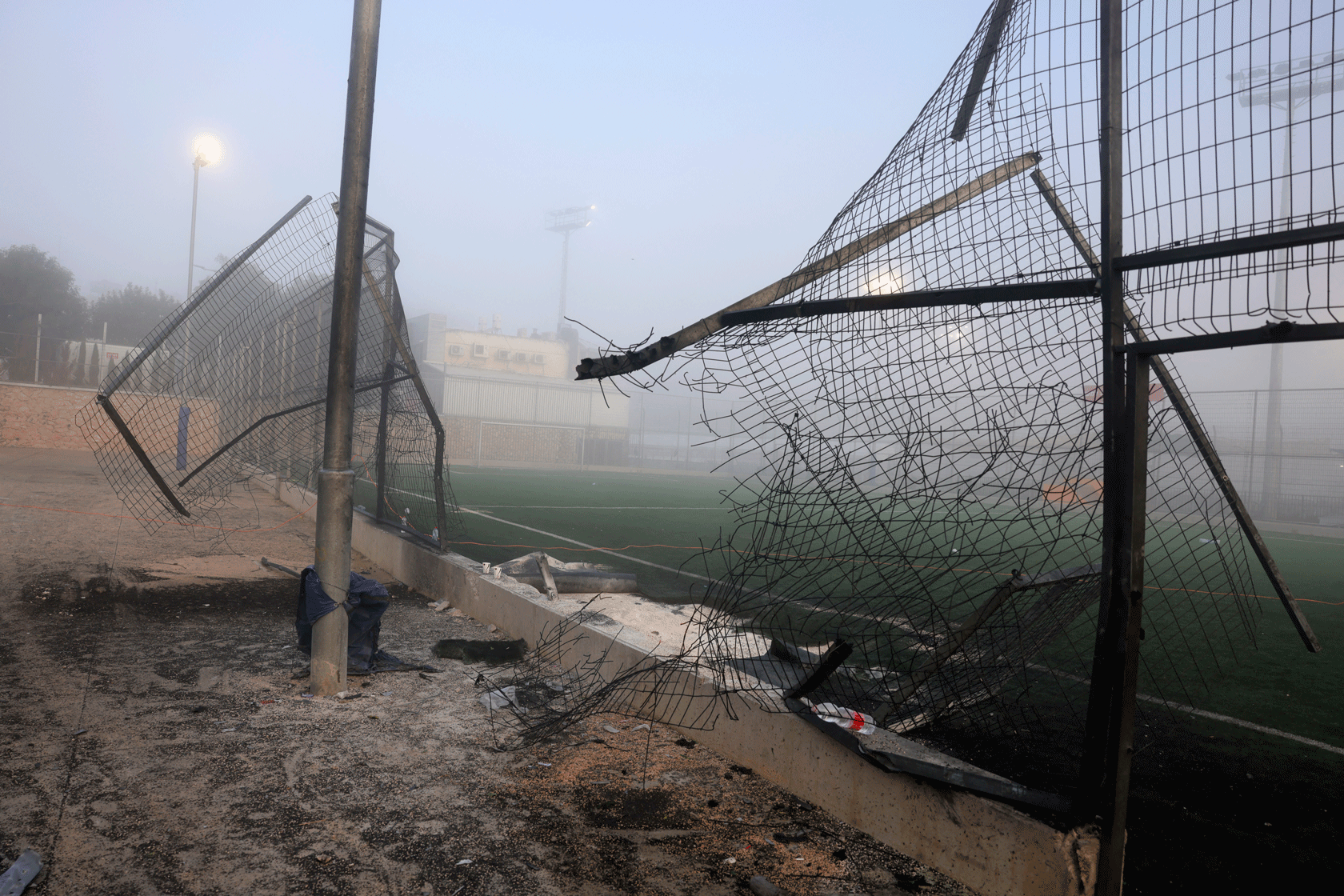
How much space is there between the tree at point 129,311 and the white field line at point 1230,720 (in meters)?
57.4

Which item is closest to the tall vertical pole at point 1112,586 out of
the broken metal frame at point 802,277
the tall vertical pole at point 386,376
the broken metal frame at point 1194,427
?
the broken metal frame at point 1194,427

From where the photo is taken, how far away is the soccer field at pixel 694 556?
4684mm

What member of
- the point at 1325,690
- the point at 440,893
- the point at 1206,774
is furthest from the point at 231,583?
the point at 1325,690

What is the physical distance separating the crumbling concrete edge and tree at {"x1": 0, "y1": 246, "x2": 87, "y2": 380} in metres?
49.7

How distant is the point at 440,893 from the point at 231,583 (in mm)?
5352

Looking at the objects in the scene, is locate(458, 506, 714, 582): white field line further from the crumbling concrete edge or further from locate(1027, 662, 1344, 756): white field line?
the crumbling concrete edge

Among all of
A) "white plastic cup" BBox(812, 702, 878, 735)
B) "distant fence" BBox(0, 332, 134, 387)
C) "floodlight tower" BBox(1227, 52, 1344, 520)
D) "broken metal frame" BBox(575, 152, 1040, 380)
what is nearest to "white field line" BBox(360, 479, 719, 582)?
"white plastic cup" BBox(812, 702, 878, 735)

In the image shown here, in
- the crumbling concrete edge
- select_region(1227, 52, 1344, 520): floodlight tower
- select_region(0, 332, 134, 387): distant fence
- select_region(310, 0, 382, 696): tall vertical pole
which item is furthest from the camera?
select_region(0, 332, 134, 387): distant fence

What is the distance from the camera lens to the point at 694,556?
514 cm

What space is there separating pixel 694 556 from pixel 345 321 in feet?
8.12

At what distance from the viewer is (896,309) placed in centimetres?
261

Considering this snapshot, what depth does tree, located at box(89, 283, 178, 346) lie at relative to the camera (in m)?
51.2

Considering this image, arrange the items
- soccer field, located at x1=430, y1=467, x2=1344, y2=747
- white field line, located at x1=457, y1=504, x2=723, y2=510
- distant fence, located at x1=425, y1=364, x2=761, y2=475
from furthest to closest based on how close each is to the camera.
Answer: distant fence, located at x1=425, y1=364, x2=761, y2=475 < white field line, located at x1=457, y1=504, x2=723, y2=510 < soccer field, located at x1=430, y1=467, x2=1344, y2=747

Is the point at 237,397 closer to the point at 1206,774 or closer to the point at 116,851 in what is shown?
the point at 116,851
